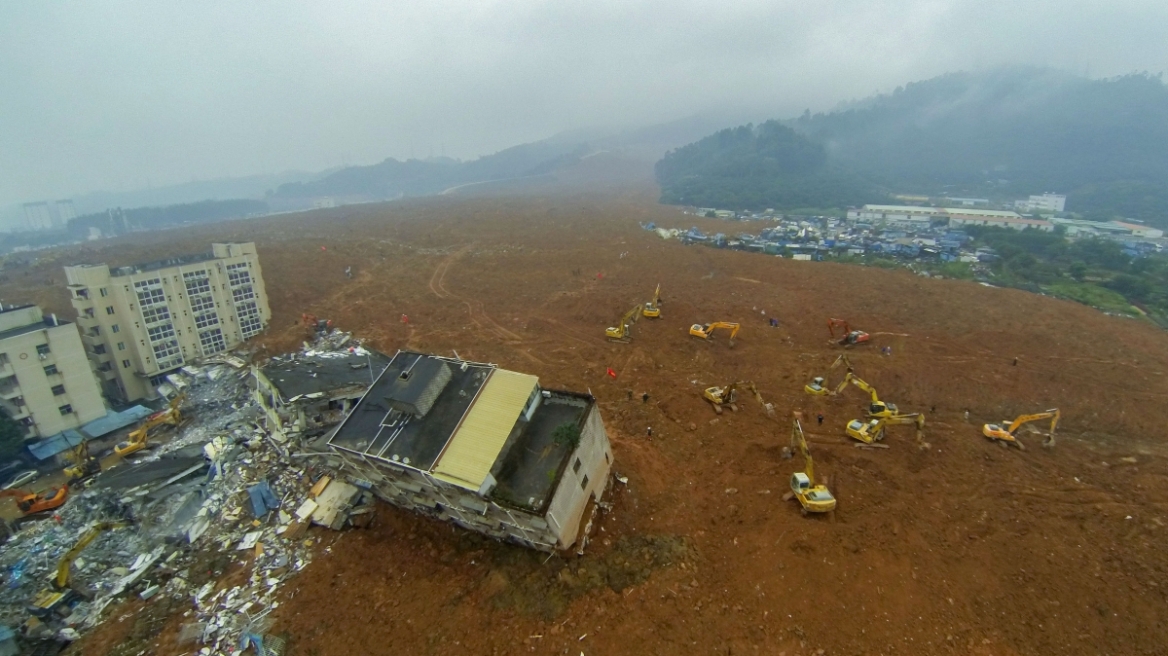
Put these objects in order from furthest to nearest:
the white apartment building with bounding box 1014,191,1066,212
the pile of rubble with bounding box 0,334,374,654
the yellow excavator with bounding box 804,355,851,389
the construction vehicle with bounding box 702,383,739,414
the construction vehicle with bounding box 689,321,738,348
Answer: the white apartment building with bounding box 1014,191,1066,212 → the construction vehicle with bounding box 689,321,738,348 → the yellow excavator with bounding box 804,355,851,389 → the construction vehicle with bounding box 702,383,739,414 → the pile of rubble with bounding box 0,334,374,654

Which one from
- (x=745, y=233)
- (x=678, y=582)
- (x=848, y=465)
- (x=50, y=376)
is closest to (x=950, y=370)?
(x=848, y=465)

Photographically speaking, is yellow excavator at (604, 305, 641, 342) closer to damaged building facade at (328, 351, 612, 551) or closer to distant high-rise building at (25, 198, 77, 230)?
damaged building facade at (328, 351, 612, 551)

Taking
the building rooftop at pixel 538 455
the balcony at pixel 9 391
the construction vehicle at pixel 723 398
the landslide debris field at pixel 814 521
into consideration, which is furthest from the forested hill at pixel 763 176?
the balcony at pixel 9 391

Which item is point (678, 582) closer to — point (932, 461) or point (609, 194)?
point (932, 461)

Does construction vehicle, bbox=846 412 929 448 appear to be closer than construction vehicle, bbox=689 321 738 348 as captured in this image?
Yes

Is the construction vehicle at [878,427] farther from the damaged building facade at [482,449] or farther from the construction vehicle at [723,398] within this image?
the damaged building facade at [482,449]

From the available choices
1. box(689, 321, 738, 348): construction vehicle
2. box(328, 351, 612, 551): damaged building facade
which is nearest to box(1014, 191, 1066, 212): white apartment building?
box(689, 321, 738, 348): construction vehicle
